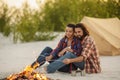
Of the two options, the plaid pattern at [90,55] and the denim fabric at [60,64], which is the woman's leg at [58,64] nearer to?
the denim fabric at [60,64]

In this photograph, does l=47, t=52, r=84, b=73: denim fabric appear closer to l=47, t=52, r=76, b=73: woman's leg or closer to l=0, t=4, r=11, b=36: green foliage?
l=47, t=52, r=76, b=73: woman's leg

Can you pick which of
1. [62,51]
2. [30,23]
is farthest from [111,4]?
[62,51]

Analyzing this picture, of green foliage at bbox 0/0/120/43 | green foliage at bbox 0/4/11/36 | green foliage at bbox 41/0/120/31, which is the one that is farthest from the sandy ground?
green foliage at bbox 0/4/11/36

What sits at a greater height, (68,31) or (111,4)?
(111,4)

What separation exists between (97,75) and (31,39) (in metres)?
10.2

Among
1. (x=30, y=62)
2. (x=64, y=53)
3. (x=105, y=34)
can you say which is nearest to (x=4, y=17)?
(x=105, y=34)

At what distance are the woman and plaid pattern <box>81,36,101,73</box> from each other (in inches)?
8.3

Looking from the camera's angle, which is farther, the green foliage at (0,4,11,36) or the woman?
the green foliage at (0,4,11,36)

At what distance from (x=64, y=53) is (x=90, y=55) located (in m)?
0.69

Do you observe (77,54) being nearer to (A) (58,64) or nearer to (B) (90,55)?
(B) (90,55)

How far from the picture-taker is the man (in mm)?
8164

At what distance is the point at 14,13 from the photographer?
2097 cm

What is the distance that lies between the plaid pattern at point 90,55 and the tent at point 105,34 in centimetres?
381

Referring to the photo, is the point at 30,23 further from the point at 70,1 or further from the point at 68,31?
the point at 68,31
